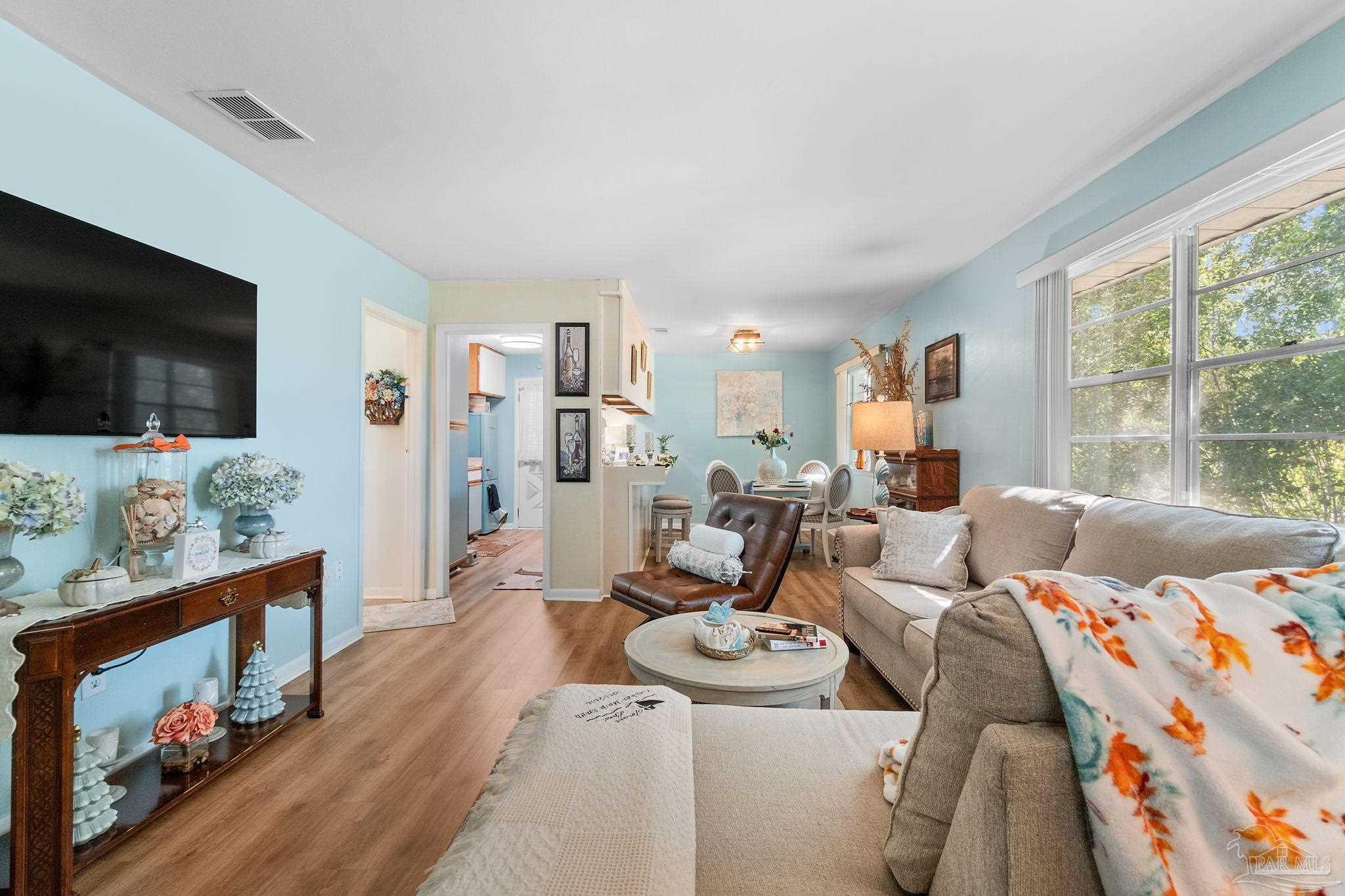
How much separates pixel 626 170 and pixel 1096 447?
276 centimetres

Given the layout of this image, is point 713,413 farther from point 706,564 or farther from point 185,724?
point 185,724

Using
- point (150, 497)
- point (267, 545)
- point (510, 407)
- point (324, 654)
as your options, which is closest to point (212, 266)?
point (150, 497)

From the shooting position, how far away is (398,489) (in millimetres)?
4367

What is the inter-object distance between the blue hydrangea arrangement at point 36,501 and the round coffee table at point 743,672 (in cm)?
173

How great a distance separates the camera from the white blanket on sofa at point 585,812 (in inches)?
28.6

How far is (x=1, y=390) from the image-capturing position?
1.71 m

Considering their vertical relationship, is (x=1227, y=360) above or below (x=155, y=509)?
above

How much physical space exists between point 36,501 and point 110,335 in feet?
2.51

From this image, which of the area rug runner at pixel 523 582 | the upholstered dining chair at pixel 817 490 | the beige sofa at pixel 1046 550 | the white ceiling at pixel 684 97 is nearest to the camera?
the beige sofa at pixel 1046 550

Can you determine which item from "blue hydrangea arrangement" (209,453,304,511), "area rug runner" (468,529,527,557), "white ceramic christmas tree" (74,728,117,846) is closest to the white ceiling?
"blue hydrangea arrangement" (209,453,304,511)

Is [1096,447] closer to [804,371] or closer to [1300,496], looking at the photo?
[1300,496]

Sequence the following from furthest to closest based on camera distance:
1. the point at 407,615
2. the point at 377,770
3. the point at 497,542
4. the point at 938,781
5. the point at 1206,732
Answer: the point at 497,542, the point at 407,615, the point at 377,770, the point at 938,781, the point at 1206,732

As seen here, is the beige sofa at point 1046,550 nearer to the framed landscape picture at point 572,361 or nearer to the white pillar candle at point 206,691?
the framed landscape picture at point 572,361

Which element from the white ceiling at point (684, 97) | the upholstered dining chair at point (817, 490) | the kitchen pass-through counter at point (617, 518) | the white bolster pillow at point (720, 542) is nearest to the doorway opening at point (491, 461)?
the kitchen pass-through counter at point (617, 518)
